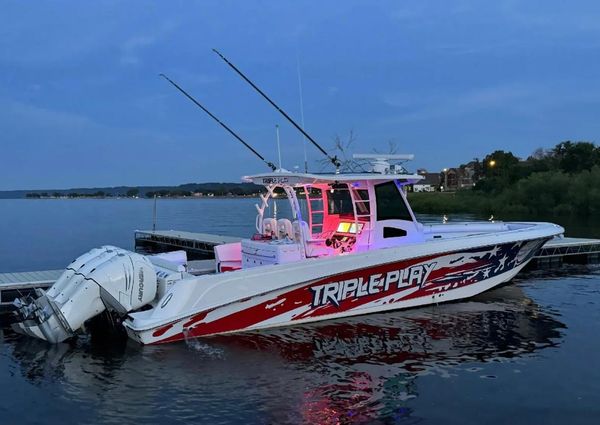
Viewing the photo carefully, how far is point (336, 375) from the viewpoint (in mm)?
8578

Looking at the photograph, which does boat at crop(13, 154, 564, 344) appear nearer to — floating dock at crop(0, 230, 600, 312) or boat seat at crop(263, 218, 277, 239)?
boat seat at crop(263, 218, 277, 239)

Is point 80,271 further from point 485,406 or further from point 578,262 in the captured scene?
point 578,262

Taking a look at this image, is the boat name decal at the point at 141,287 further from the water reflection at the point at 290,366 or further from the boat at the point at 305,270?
the water reflection at the point at 290,366

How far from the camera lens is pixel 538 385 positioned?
813cm

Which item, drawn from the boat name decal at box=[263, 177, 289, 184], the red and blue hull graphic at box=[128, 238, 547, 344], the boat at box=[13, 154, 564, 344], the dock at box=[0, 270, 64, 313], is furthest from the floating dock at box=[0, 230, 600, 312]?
the red and blue hull graphic at box=[128, 238, 547, 344]

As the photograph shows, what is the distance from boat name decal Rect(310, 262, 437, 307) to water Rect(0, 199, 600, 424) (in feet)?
→ 1.70

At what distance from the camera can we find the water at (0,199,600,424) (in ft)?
23.6

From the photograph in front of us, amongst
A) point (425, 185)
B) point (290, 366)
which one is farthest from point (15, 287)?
point (425, 185)

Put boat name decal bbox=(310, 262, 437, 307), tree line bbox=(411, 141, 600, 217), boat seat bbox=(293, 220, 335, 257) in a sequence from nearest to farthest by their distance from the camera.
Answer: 1. boat name decal bbox=(310, 262, 437, 307)
2. boat seat bbox=(293, 220, 335, 257)
3. tree line bbox=(411, 141, 600, 217)

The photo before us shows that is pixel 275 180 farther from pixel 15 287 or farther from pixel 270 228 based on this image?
pixel 15 287

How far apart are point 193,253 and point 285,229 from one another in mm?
14715

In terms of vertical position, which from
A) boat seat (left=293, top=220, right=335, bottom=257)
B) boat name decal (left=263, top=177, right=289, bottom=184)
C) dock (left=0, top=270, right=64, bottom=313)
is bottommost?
dock (left=0, top=270, right=64, bottom=313)

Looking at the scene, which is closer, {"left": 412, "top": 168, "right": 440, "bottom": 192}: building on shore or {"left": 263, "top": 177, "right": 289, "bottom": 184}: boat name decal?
{"left": 263, "top": 177, "right": 289, "bottom": 184}: boat name decal

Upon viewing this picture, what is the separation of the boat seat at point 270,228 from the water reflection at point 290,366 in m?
2.09
